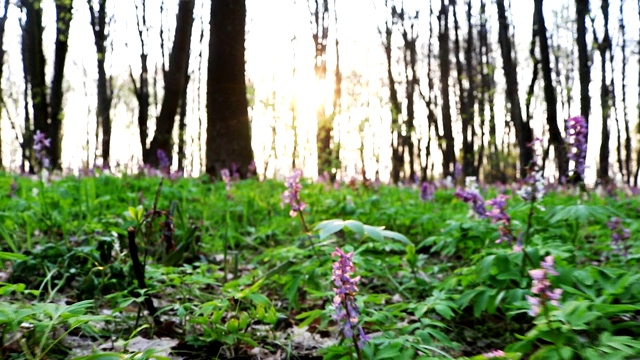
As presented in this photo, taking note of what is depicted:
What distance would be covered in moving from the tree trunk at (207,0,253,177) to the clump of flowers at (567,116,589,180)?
5.82 meters

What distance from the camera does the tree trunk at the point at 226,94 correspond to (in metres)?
7.92

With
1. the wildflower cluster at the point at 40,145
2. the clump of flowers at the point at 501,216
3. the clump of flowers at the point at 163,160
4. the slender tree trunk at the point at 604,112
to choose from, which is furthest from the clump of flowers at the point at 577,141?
the slender tree trunk at the point at 604,112

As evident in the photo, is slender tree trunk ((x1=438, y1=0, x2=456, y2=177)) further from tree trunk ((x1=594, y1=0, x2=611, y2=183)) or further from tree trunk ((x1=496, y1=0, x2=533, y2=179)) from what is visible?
tree trunk ((x1=496, y1=0, x2=533, y2=179))

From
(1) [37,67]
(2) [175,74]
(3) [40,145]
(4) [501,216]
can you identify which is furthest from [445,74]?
(4) [501,216]

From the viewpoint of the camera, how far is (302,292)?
317cm

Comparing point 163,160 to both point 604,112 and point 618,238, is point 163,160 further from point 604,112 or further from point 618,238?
point 604,112

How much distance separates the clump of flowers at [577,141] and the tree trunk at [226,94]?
5.82m

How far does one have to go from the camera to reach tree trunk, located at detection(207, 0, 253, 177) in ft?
26.0

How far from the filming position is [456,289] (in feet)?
8.89

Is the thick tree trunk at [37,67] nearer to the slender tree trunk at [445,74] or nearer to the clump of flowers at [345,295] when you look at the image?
the clump of flowers at [345,295]

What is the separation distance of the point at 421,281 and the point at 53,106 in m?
12.0

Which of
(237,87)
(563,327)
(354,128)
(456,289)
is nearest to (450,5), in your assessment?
(354,128)

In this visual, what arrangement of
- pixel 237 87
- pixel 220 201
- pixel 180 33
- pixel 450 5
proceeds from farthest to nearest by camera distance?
pixel 450 5 < pixel 180 33 < pixel 237 87 < pixel 220 201

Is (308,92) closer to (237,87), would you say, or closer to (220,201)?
(237,87)
